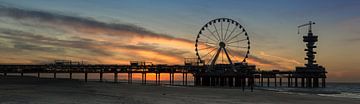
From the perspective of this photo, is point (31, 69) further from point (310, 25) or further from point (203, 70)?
point (310, 25)

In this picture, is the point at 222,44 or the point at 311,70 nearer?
the point at 222,44

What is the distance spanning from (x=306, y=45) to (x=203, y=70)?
153 feet

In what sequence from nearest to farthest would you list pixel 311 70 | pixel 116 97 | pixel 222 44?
pixel 116 97 → pixel 222 44 → pixel 311 70

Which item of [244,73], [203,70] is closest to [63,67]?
[203,70]

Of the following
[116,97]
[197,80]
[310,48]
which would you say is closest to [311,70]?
[310,48]

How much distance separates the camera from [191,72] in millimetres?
124688

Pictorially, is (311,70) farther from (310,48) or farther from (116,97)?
(116,97)

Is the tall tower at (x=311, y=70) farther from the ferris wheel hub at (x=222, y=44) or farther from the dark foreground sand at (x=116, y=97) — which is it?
the dark foreground sand at (x=116, y=97)

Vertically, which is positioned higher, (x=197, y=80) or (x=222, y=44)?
(x=222, y=44)

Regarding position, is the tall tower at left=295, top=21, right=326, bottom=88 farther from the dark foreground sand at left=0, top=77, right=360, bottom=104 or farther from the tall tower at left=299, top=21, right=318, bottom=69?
the dark foreground sand at left=0, top=77, right=360, bottom=104

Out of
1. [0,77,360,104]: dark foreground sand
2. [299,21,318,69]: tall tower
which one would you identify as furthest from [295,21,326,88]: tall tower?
[0,77,360,104]: dark foreground sand

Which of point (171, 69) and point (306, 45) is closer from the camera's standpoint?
point (171, 69)

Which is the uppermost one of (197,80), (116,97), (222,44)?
→ (222,44)

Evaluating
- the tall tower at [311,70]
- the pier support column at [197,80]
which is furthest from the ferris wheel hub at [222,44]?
the tall tower at [311,70]
